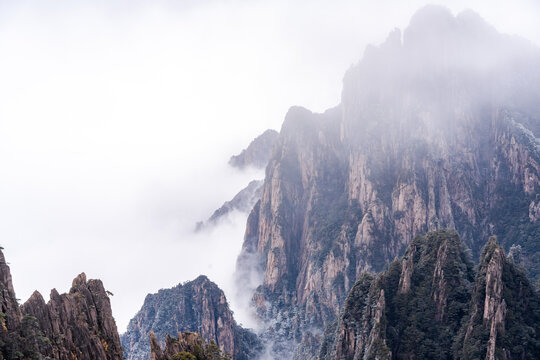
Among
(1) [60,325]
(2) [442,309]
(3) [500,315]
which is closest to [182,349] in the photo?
(1) [60,325]

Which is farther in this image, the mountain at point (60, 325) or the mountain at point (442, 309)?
the mountain at point (442, 309)

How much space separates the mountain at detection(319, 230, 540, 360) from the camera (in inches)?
5089

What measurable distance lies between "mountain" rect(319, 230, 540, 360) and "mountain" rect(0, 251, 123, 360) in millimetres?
74815

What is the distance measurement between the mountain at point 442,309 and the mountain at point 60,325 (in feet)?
245

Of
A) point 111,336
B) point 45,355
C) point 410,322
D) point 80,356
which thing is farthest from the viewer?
point 410,322

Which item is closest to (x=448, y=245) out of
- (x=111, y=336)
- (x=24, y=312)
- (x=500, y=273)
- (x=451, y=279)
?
(x=451, y=279)

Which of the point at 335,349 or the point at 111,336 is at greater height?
the point at 335,349

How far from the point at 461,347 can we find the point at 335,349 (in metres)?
37.1

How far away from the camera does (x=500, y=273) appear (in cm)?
13500

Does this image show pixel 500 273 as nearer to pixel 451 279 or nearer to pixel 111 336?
pixel 451 279

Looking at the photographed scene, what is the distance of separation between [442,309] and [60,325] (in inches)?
3908

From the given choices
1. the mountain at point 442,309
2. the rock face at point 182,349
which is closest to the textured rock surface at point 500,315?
the mountain at point 442,309

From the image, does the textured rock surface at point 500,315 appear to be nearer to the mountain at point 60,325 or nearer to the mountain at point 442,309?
the mountain at point 442,309

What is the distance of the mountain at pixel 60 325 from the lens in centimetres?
6206
